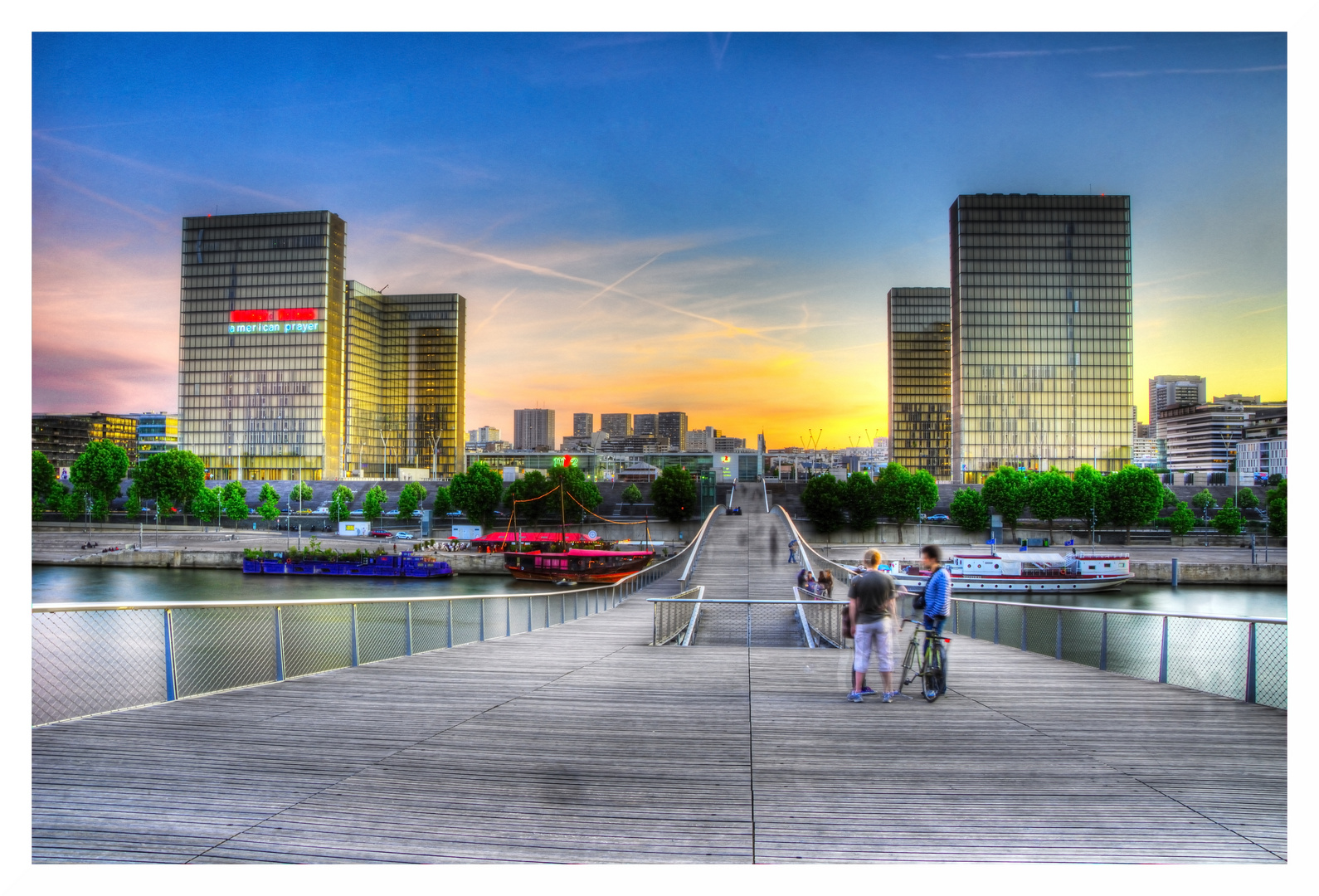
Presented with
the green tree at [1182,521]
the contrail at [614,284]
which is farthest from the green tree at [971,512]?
the contrail at [614,284]

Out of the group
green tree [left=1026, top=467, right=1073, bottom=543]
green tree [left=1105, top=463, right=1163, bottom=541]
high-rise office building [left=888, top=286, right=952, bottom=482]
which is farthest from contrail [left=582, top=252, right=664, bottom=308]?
high-rise office building [left=888, top=286, right=952, bottom=482]

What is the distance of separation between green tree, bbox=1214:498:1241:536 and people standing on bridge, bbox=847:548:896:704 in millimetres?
44167

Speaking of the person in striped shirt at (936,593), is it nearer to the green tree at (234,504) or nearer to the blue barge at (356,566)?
the blue barge at (356,566)

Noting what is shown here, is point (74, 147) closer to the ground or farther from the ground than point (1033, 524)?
farther from the ground

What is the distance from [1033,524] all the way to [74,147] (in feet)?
175

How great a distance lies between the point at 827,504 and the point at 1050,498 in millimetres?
14704

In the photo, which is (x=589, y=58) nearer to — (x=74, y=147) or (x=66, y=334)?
(x=74, y=147)

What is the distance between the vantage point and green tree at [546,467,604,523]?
51.5 metres

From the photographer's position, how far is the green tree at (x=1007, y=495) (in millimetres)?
45781

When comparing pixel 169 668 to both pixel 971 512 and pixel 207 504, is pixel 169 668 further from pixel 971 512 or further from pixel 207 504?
pixel 207 504

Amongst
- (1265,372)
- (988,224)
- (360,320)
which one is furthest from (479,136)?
(360,320)

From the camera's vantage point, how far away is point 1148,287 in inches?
486

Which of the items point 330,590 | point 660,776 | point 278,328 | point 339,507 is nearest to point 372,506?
point 339,507

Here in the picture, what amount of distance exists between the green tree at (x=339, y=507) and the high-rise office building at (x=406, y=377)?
1576 inches
